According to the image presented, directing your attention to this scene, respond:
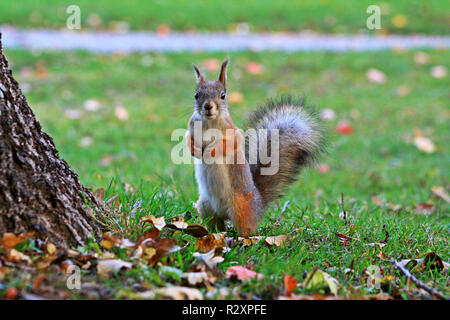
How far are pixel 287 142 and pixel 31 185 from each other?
1.33 meters

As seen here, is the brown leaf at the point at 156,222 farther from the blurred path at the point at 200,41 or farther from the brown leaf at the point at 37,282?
the blurred path at the point at 200,41

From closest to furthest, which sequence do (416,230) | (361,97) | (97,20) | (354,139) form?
Result: 1. (416,230)
2. (354,139)
3. (361,97)
4. (97,20)

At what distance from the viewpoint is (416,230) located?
2.83m

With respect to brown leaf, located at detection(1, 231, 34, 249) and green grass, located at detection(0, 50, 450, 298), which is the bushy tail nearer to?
green grass, located at detection(0, 50, 450, 298)

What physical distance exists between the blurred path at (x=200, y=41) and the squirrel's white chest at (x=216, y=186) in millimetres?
5239

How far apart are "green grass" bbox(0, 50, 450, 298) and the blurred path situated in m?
0.39

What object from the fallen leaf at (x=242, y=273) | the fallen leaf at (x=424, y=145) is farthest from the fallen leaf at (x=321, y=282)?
the fallen leaf at (x=424, y=145)

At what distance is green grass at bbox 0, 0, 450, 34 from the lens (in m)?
8.80

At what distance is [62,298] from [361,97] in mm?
5238

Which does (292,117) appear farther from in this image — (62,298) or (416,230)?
(62,298)

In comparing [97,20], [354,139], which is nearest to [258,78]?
[354,139]

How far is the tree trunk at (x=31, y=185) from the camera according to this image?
1982 millimetres

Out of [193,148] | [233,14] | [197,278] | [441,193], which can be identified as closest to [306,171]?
[441,193]

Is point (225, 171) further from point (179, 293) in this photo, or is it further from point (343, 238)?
point (179, 293)
